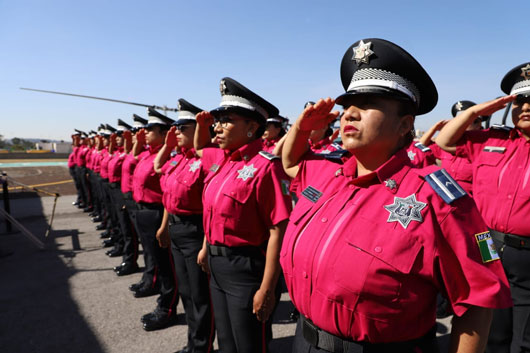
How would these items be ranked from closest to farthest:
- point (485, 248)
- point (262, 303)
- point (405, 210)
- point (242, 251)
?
point (485, 248) < point (405, 210) < point (262, 303) < point (242, 251)

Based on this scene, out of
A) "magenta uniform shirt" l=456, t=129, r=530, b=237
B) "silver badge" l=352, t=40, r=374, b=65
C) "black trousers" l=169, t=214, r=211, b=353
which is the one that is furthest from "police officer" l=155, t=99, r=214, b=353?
"magenta uniform shirt" l=456, t=129, r=530, b=237

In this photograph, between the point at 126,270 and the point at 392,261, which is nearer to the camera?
the point at 392,261

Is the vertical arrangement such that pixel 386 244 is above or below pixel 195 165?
below

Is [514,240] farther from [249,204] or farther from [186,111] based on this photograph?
[186,111]

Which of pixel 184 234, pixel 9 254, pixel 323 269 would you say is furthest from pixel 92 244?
pixel 323 269

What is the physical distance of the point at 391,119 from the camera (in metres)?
1.58

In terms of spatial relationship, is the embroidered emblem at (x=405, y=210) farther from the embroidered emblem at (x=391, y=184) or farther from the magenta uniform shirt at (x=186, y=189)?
the magenta uniform shirt at (x=186, y=189)

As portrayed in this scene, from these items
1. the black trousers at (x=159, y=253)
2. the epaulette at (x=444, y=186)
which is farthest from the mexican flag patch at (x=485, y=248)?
the black trousers at (x=159, y=253)

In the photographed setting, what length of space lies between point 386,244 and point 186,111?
3696 mm

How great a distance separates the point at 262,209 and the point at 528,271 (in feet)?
7.10

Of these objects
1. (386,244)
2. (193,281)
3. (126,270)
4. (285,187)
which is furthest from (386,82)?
(126,270)

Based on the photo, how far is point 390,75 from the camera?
1.64 m

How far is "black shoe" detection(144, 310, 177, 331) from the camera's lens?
424 centimetres

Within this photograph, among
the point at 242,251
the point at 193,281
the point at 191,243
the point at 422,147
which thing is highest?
the point at 422,147
